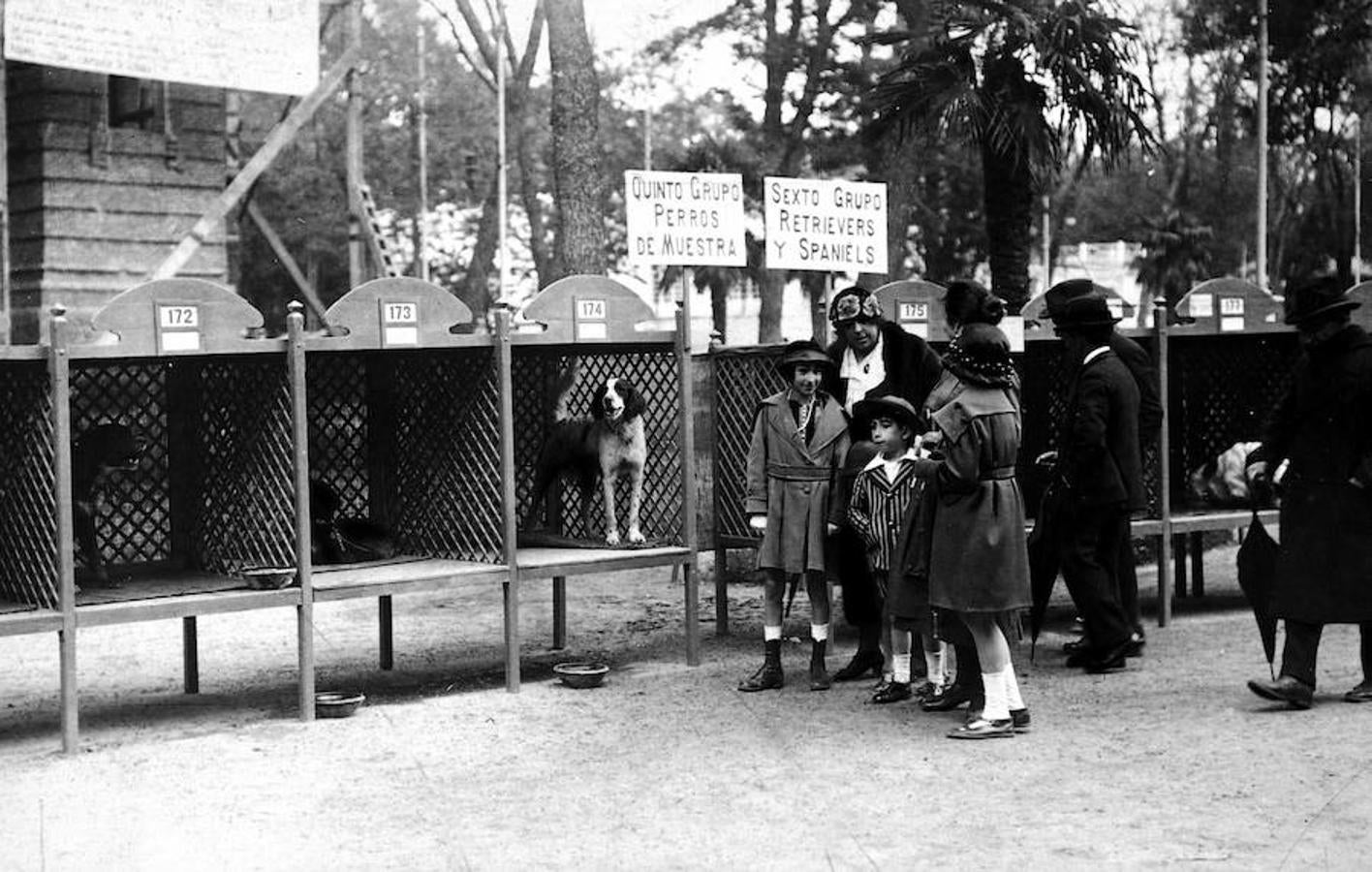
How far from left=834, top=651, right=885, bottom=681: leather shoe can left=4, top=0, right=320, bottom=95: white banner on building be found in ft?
36.3

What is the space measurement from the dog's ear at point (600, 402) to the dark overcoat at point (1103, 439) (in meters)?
2.50

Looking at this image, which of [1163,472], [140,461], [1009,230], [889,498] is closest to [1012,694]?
[889,498]

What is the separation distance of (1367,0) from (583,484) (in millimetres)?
16246

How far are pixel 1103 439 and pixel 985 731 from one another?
209cm

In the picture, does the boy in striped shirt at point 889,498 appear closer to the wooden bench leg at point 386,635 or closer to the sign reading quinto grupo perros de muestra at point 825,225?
the sign reading quinto grupo perros de muestra at point 825,225

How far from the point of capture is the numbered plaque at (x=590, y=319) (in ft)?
31.0

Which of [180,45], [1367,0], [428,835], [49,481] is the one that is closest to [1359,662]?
[428,835]

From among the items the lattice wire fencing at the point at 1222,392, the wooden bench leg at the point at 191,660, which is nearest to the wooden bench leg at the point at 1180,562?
the lattice wire fencing at the point at 1222,392

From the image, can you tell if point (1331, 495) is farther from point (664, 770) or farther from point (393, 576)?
point (393, 576)

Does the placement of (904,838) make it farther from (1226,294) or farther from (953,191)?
(953,191)

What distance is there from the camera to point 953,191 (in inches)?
1353

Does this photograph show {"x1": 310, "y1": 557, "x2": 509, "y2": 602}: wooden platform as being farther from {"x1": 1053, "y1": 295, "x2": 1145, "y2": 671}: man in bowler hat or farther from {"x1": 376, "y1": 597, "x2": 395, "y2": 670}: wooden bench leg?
{"x1": 1053, "y1": 295, "x2": 1145, "y2": 671}: man in bowler hat

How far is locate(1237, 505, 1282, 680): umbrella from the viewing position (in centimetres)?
826

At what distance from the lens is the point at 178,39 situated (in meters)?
17.8
